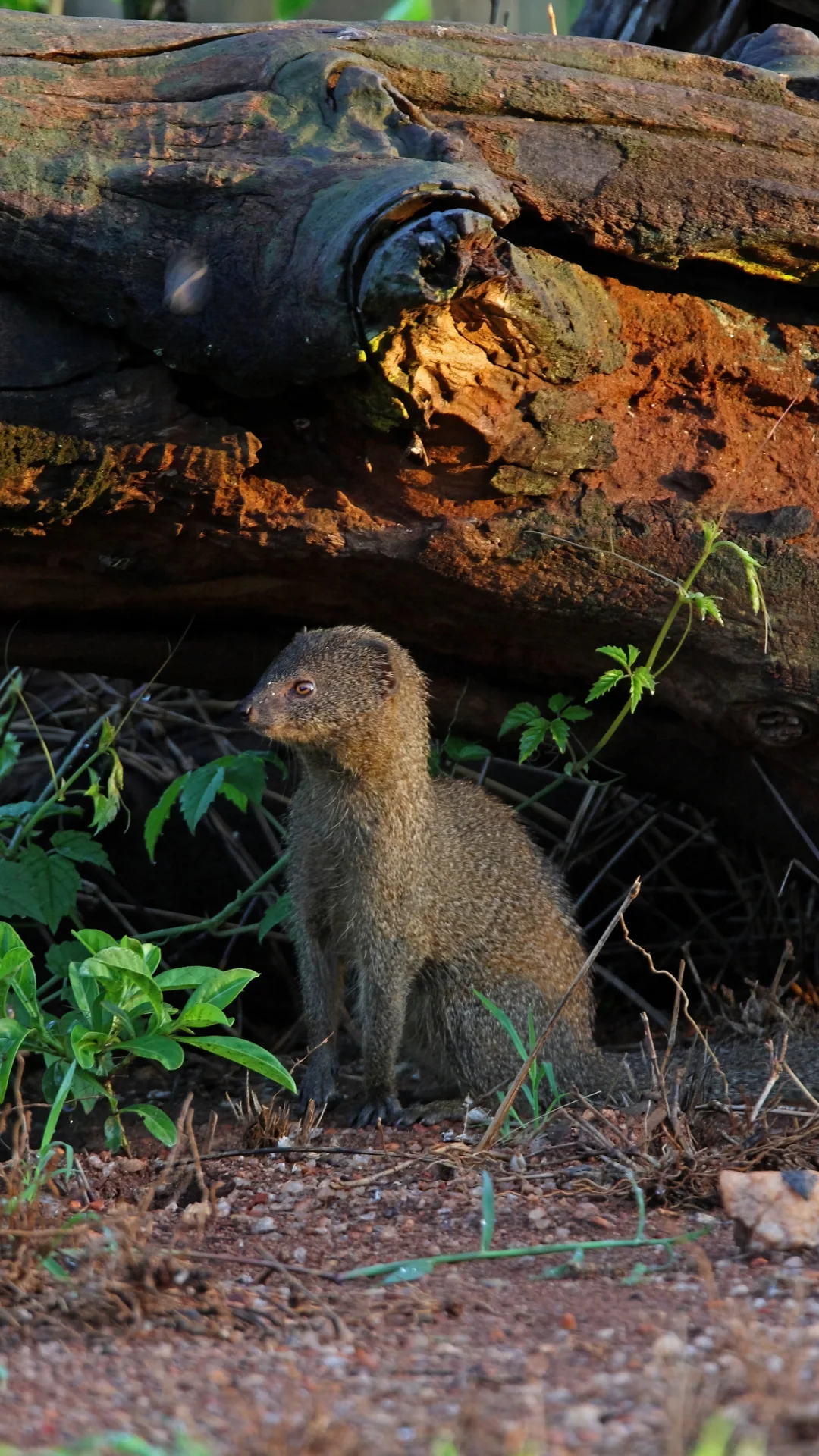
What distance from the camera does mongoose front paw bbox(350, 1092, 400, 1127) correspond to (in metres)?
3.83

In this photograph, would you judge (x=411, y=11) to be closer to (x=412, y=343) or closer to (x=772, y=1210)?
(x=412, y=343)

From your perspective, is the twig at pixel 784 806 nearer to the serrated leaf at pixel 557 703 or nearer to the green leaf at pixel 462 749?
the serrated leaf at pixel 557 703

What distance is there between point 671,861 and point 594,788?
1.34 ft

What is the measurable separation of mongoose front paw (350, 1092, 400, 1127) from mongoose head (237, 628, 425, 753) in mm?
985

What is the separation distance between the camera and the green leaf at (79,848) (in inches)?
153

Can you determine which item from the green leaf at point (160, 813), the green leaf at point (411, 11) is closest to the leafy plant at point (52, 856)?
the green leaf at point (160, 813)

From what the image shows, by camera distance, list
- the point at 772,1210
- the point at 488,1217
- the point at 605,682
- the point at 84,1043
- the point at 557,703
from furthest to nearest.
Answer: the point at 557,703, the point at 605,682, the point at 84,1043, the point at 488,1217, the point at 772,1210

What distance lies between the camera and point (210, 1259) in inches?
93.0

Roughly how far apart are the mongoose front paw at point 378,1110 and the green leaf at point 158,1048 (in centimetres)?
106

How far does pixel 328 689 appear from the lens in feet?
12.1

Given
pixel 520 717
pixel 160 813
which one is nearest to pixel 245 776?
pixel 160 813

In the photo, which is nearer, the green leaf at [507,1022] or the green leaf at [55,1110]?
the green leaf at [55,1110]

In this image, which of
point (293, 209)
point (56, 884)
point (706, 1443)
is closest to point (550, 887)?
point (56, 884)

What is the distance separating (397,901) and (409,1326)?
1830mm
